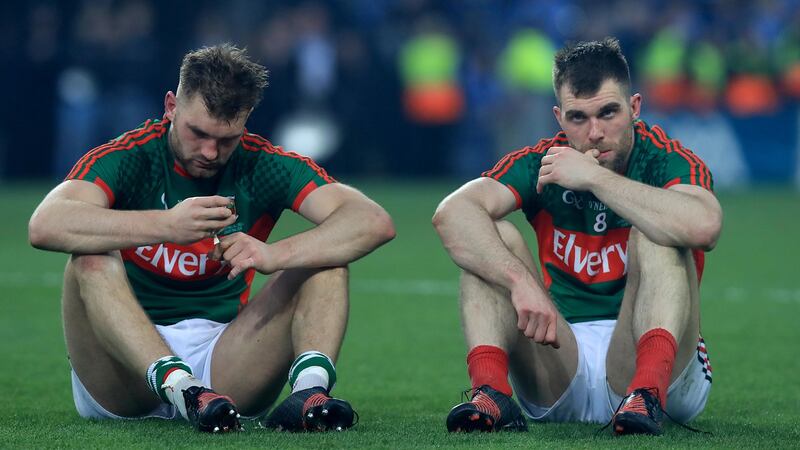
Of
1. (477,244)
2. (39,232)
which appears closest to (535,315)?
(477,244)

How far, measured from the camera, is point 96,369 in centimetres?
552

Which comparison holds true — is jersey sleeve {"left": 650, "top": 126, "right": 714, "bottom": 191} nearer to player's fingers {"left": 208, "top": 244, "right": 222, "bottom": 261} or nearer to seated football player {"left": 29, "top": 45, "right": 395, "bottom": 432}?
seated football player {"left": 29, "top": 45, "right": 395, "bottom": 432}

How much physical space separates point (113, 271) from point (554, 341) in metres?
1.63

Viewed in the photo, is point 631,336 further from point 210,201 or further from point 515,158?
point 210,201

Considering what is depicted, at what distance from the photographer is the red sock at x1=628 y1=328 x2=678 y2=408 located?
5.11 metres

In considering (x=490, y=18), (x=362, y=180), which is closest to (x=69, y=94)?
(x=362, y=180)

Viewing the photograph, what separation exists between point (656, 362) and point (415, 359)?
282cm

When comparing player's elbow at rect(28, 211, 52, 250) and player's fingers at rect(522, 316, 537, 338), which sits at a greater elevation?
player's elbow at rect(28, 211, 52, 250)

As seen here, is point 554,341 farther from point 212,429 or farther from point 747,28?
point 747,28

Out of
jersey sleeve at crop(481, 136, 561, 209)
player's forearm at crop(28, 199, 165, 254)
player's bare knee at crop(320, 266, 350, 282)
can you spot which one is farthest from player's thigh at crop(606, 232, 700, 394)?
player's forearm at crop(28, 199, 165, 254)

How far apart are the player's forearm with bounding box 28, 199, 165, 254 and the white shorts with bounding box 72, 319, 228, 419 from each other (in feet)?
1.82

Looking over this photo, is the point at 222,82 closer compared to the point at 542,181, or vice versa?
the point at 222,82

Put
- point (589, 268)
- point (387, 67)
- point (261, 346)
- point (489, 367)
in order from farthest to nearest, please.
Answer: point (387, 67) → point (589, 268) → point (261, 346) → point (489, 367)

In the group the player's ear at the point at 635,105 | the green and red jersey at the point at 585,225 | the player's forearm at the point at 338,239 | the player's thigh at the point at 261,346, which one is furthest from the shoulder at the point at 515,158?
the player's thigh at the point at 261,346
